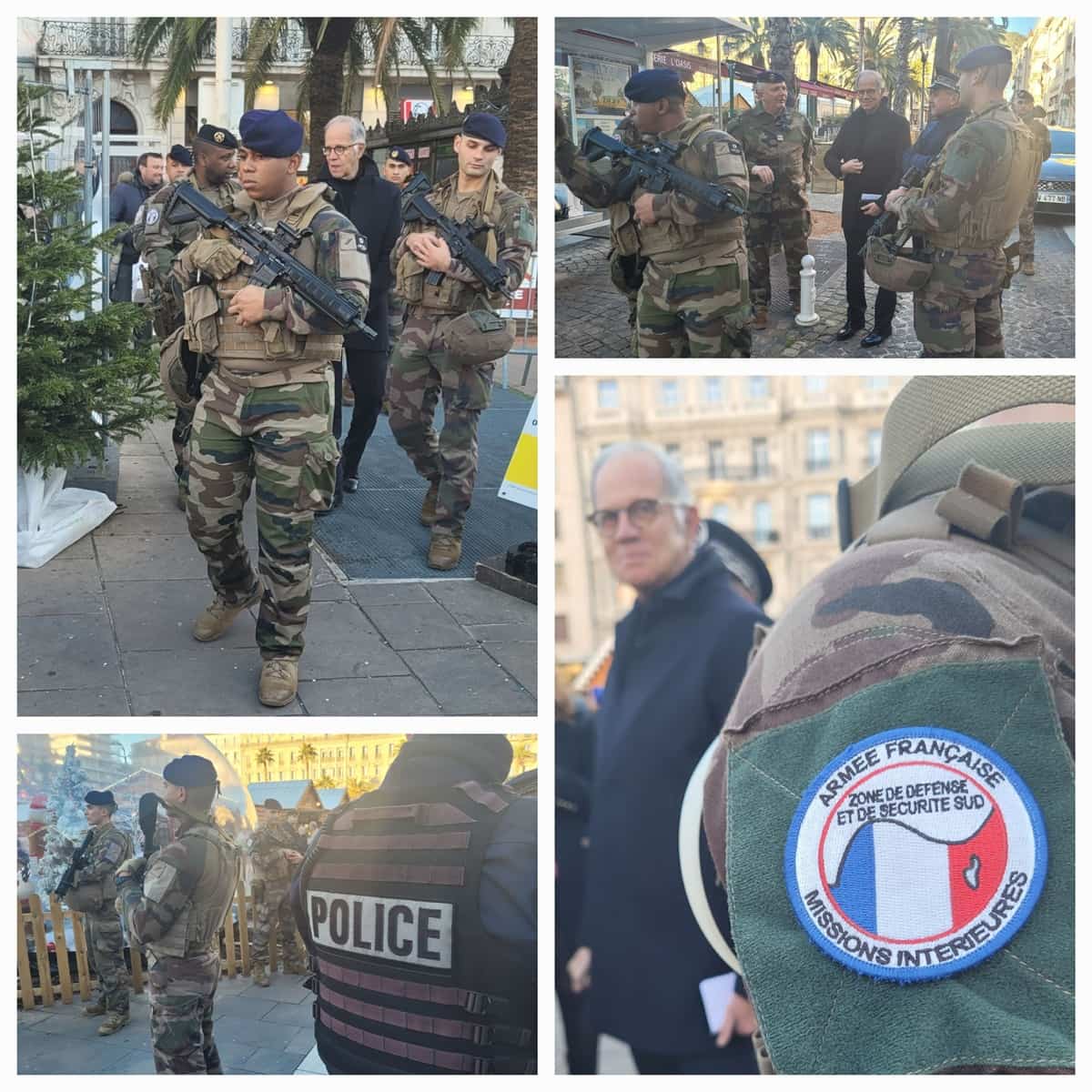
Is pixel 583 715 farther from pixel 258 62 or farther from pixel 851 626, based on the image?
pixel 258 62

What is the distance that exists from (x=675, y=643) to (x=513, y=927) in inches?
31.8

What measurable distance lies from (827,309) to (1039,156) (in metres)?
0.68

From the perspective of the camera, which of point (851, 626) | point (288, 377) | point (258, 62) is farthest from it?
point (258, 62)

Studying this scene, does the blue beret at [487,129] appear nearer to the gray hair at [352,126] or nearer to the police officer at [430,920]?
the gray hair at [352,126]

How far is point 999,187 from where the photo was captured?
358 centimetres

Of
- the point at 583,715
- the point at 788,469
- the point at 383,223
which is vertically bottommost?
the point at 583,715

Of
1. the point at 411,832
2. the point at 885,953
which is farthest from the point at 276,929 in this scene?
the point at 885,953

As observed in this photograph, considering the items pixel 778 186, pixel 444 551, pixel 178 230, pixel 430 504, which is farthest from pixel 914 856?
pixel 178 230

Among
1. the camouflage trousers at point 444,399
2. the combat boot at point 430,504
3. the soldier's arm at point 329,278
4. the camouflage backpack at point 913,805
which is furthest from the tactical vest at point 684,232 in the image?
the combat boot at point 430,504

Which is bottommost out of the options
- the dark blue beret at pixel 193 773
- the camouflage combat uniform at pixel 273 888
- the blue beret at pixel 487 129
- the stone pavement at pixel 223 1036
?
the stone pavement at pixel 223 1036

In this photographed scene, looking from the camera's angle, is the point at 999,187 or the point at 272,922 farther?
the point at 999,187

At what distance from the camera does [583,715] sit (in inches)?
120

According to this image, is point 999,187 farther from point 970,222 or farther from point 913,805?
point 913,805

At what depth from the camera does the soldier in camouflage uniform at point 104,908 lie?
3.21 metres
